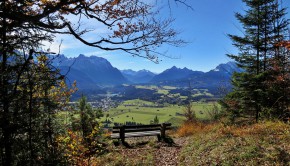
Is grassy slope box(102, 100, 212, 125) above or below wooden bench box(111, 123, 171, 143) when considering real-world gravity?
below

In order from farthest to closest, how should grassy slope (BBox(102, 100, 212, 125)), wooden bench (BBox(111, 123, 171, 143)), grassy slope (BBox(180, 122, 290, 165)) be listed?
grassy slope (BBox(102, 100, 212, 125)) < wooden bench (BBox(111, 123, 171, 143)) < grassy slope (BBox(180, 122, 290, 165))

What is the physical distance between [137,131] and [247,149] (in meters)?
8.03

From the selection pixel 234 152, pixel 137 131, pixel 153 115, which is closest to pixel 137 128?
pixel 137 131

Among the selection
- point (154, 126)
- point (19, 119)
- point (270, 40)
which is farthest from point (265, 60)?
point (19, 119)

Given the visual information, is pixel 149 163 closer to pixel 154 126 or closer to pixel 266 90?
pixel 154 126

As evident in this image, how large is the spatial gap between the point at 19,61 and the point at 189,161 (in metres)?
6.17

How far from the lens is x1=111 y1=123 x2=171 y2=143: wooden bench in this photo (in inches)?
539

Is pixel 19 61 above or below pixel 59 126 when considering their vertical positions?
above

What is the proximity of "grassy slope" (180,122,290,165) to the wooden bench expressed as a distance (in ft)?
15.7

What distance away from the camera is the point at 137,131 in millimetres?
13906

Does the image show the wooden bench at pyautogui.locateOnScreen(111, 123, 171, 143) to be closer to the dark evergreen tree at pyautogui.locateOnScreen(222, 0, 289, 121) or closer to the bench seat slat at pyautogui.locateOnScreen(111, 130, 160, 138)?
the bench seat slat at pyautogui.locateOnScreen(111, 130, 160, 138)

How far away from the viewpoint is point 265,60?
15.2 meters

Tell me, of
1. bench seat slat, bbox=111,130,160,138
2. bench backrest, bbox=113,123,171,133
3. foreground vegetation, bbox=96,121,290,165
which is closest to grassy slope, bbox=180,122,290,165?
foreground vegetation, bbox=96,121,290,165

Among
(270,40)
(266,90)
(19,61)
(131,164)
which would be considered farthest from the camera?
(270,40)
